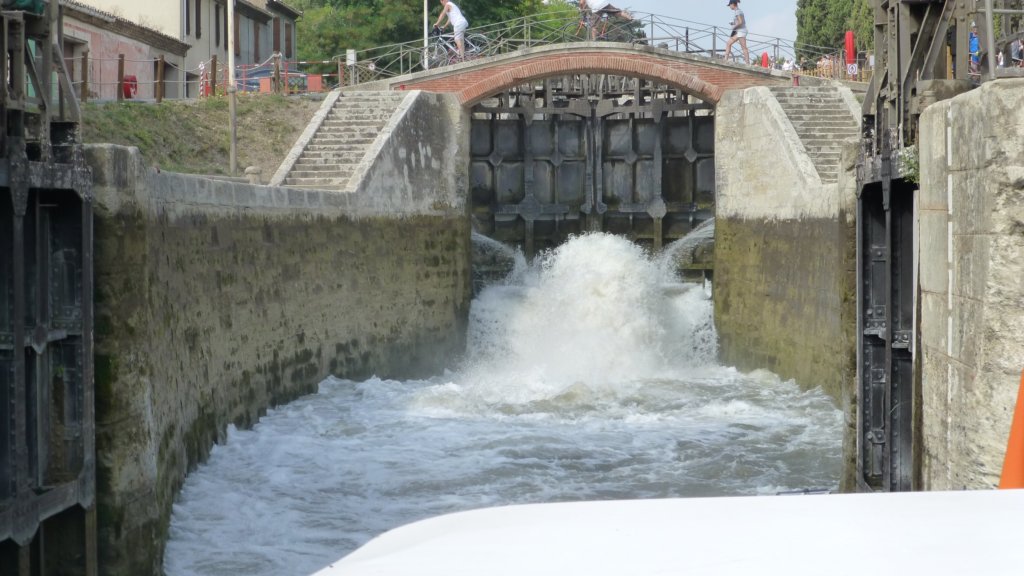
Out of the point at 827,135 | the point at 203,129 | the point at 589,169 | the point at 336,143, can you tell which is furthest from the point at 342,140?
the point at 827,135

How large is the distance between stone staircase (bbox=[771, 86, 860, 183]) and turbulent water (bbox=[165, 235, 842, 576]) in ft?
10.4

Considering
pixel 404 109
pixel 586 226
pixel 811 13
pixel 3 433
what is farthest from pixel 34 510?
pixel 811 13

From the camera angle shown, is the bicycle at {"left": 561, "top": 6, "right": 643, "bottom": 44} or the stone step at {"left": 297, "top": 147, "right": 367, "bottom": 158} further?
the bicycle at {"left": 561, "top": 6, "right": 643, "bottom": 44}

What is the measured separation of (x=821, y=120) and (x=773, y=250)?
2666 millimetres

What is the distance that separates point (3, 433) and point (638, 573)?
15.9 ft

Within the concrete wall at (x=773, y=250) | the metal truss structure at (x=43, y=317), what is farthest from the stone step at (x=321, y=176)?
the metal truss structure at (x=43, y=317)

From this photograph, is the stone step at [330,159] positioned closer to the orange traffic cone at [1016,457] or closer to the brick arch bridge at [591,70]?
the brick arch bridge at [591,70]

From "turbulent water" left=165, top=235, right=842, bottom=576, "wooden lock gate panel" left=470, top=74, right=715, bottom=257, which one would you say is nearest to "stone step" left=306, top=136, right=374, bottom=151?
"turbulent water" left=165, top=235, right=842, bottom=576

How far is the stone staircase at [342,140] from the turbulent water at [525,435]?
3159 millimetres

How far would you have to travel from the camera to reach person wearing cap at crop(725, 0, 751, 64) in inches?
822

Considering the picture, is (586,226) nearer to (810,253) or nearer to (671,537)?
(810,253)

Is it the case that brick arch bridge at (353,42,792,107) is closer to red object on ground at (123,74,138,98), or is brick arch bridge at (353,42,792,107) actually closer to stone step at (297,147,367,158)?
stone step at (297,147,367,158)

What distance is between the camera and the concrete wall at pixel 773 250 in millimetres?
14109

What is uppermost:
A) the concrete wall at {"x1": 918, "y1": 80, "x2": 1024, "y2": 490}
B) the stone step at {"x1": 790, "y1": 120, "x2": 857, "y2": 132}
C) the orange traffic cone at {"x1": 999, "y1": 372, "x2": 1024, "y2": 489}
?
the stone step at {"x1": 790, "y1": 120, "x2": 857, "y2": 132}
